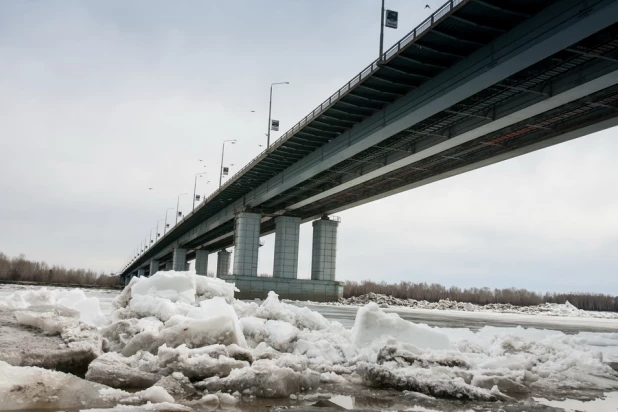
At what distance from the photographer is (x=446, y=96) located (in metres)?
25.2

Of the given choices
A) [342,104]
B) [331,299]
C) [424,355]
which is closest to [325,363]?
[424,355]

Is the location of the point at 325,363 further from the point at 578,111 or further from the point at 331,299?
the point at 331,299

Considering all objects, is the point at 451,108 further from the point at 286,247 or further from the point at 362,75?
the point at 286,247

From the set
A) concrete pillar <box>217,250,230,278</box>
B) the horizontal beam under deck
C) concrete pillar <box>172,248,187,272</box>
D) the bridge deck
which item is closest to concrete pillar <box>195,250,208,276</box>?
concrete pillar <box>217,250,230,278</box>

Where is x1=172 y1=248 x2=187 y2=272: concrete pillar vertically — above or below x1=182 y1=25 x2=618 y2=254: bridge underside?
below

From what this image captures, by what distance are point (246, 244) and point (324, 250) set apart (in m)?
9.97

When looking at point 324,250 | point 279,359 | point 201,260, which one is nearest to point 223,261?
point 201,260

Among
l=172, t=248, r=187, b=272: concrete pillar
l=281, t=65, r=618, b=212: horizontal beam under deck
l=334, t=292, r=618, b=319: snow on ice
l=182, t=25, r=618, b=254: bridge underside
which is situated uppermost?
l=182, t=25, r=618, b=254: bridge underside

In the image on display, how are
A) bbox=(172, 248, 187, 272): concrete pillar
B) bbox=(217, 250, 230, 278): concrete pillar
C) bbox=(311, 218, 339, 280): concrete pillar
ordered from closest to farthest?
bbox=(311, 218, 339, 280): concrete pillar → bbox=(172, 248, 187, 272): concrete pillar → bbox=(217, 250, 230, 278): concrete pillar

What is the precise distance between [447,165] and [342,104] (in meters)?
10.5

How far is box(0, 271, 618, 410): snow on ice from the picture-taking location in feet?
21.0

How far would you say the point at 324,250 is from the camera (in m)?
62.2

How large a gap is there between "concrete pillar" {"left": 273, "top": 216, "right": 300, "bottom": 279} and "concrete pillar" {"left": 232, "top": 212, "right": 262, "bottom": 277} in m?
2.70

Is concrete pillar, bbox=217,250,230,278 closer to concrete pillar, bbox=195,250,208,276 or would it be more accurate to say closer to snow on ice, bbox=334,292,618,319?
concrete pillar, bbox=195,250,208,276
